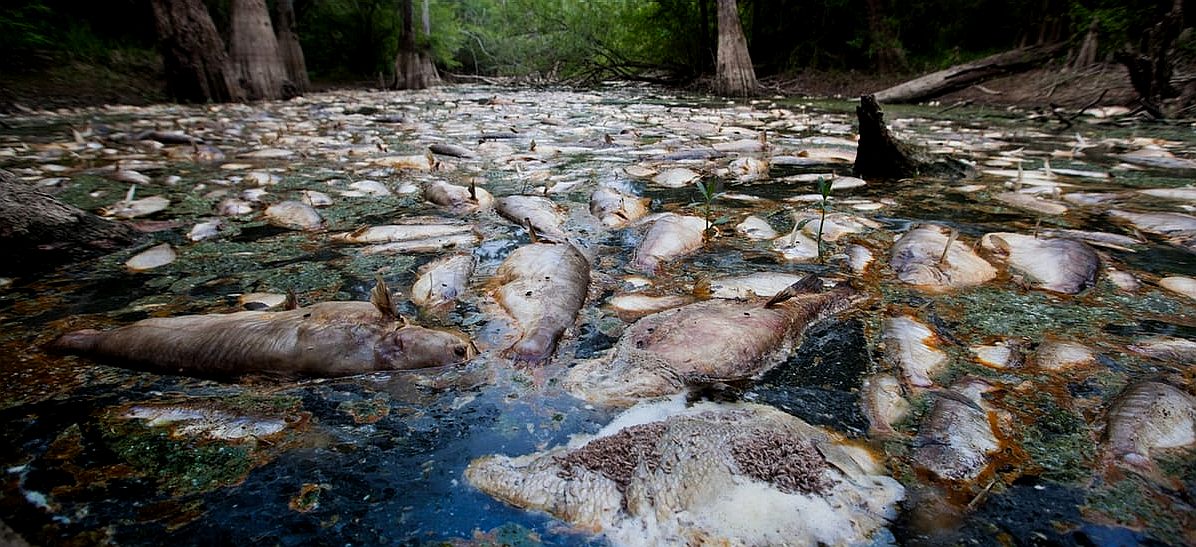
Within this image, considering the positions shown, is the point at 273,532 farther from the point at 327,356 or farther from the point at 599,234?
the point at 599,234

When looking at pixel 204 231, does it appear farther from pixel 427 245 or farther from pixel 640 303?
pixel 640 303

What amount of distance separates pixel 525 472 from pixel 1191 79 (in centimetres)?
949

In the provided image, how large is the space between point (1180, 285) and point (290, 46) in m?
16.7

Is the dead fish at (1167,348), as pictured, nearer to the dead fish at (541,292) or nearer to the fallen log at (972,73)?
the dead fish at (541,292)

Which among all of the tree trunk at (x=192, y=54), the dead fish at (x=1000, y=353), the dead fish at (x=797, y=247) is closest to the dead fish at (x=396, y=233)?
the dead fish at (x=797, y=247)

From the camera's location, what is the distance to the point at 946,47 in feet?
43.9

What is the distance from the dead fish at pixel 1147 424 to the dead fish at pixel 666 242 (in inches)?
51.4

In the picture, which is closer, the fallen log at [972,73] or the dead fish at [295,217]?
the dead fish at [295,217]

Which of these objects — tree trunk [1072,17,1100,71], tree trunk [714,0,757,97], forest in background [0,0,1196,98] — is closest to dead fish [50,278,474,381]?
forest in background [0,0,1196,98]

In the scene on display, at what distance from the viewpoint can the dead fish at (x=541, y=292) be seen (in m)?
1.52

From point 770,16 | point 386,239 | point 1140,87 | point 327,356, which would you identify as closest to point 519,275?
point 327,356

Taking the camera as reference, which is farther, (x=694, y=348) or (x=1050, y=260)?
(x=1050, y=260)

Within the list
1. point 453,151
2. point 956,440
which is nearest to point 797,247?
point 956,440

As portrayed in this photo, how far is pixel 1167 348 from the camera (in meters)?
1.40
